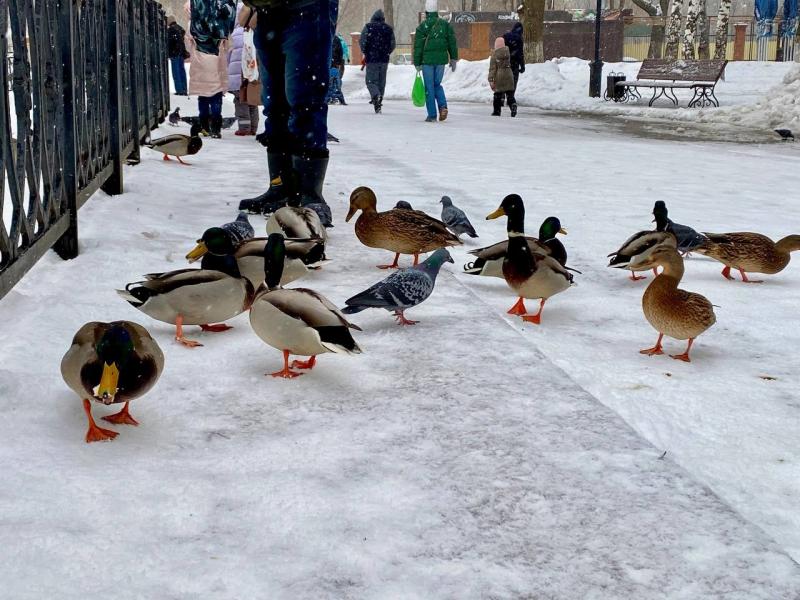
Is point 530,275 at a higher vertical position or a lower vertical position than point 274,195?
lower

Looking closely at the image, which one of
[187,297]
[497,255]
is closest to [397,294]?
[187,297]

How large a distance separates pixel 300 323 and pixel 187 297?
0.71 meters

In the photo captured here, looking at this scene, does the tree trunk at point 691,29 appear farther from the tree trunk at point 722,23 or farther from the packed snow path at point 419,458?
the packed snow path at point 419,458

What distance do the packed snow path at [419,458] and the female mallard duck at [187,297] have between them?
12cm

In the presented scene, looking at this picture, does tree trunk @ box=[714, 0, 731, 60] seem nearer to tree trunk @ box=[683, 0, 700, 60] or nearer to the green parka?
tree trunk @ box=[683, 0, 700, 60]

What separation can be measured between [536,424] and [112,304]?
2311 millimetres

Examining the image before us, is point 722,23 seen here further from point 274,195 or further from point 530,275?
point 530,275

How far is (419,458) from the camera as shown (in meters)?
2.93

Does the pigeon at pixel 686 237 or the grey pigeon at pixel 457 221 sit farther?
the grey pigeon at pixel 457 221

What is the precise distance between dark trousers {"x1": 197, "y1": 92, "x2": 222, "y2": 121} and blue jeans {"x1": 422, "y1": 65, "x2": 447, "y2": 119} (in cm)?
618

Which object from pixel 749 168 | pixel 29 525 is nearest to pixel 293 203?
pixel 29 525

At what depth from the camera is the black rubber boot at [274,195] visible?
23.2 ft

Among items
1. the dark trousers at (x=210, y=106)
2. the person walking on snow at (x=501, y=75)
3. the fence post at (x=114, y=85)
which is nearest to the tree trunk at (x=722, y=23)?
the person walking on snow at (x=501, y=75)

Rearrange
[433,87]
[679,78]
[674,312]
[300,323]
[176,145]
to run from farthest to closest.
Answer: [679,78]
[433,87]
[176,145]
[674,312]
[300,323]
